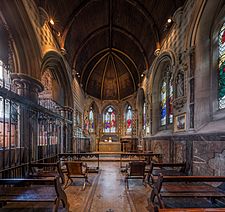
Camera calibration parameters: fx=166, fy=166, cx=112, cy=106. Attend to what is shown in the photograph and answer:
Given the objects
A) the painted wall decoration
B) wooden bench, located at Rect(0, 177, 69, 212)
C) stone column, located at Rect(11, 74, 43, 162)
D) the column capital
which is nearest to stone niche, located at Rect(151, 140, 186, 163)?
the painted wall decoration

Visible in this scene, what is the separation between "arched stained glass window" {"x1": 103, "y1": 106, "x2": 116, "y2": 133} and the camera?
55.9ft

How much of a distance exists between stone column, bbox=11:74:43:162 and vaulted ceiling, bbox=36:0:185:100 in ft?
9.36

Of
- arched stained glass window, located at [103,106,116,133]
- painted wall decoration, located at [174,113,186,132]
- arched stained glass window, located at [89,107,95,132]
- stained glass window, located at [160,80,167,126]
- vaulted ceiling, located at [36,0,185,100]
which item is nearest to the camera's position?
painted wall decoration, located at [174,113,186,132]

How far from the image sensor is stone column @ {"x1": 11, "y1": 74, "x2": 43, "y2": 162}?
472 cm

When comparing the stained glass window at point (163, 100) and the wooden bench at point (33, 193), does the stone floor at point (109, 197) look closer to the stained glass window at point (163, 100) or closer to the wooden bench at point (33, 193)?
the wooden bench at point (33, 193)

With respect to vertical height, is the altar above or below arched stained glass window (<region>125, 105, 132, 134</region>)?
below

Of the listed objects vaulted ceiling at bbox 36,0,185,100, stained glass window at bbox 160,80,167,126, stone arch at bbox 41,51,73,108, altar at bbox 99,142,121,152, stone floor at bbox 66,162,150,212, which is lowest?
altar at bbox 99,142,121,152

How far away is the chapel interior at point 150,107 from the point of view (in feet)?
10.6

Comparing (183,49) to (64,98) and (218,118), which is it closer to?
(218,118)

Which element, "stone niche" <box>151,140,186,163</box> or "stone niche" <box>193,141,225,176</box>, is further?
"stone niche" <box>151,140,186,163</box>

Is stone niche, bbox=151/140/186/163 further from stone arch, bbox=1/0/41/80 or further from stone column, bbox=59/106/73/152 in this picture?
stone arch, bbox=1/0/41/80

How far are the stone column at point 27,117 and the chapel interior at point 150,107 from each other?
0.03 metres

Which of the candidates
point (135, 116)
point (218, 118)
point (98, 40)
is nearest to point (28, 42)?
point (218, 118)

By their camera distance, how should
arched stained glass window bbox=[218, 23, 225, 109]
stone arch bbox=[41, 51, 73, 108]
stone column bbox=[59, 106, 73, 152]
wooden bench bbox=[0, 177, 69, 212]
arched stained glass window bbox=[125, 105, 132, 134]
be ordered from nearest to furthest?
1. wooden bench bbox=[0, 177, 69, 212]
2. arched stained glass window bbox=[218, 23, 225, 109]
3. stone arch bbox=[41, 51, 73, 108]
4. stone column bbox=[59, 106, 73, 152]
5. arched stained glass window bbox=[125, 105, 132, 134]
